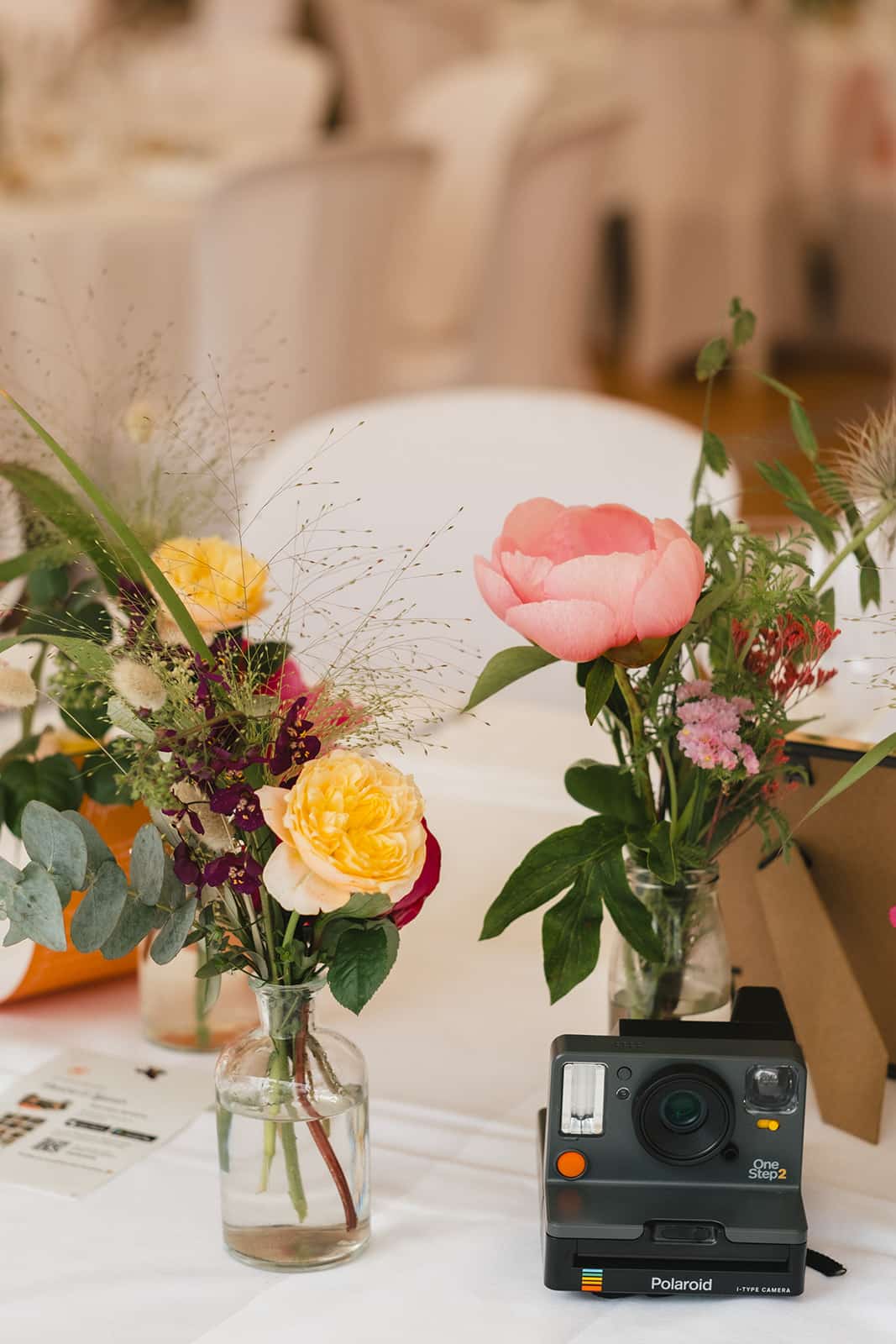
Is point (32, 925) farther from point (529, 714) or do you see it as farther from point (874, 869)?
point (529, 714)

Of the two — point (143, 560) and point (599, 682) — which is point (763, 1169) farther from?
point (143, 560)

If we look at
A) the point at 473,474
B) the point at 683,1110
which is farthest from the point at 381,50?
the point at 683,1110

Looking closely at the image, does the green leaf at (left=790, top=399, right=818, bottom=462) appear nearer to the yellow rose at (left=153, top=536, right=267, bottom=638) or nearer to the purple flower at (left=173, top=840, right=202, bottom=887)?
the yellow rose at (left=153, top=536, right=267, bottom=638)

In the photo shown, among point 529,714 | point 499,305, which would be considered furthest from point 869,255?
point 529,714

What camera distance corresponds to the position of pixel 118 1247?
74 cm

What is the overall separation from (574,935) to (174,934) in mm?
189

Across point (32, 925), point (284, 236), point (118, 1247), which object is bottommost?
point (118, 1247)

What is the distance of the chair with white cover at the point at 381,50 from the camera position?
508cm

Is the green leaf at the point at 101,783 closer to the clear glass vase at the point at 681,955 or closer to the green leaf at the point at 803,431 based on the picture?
the clear glass vase at the point at 681,955

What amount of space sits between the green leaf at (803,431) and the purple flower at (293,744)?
1.07 ft

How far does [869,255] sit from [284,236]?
2.96 meters

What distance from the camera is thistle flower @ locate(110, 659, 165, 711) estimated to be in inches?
25.2

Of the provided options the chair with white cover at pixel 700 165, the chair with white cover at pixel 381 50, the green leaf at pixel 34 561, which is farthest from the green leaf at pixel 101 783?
the chair with white cover at pixel 381 50

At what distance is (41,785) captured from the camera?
89 centimetres
